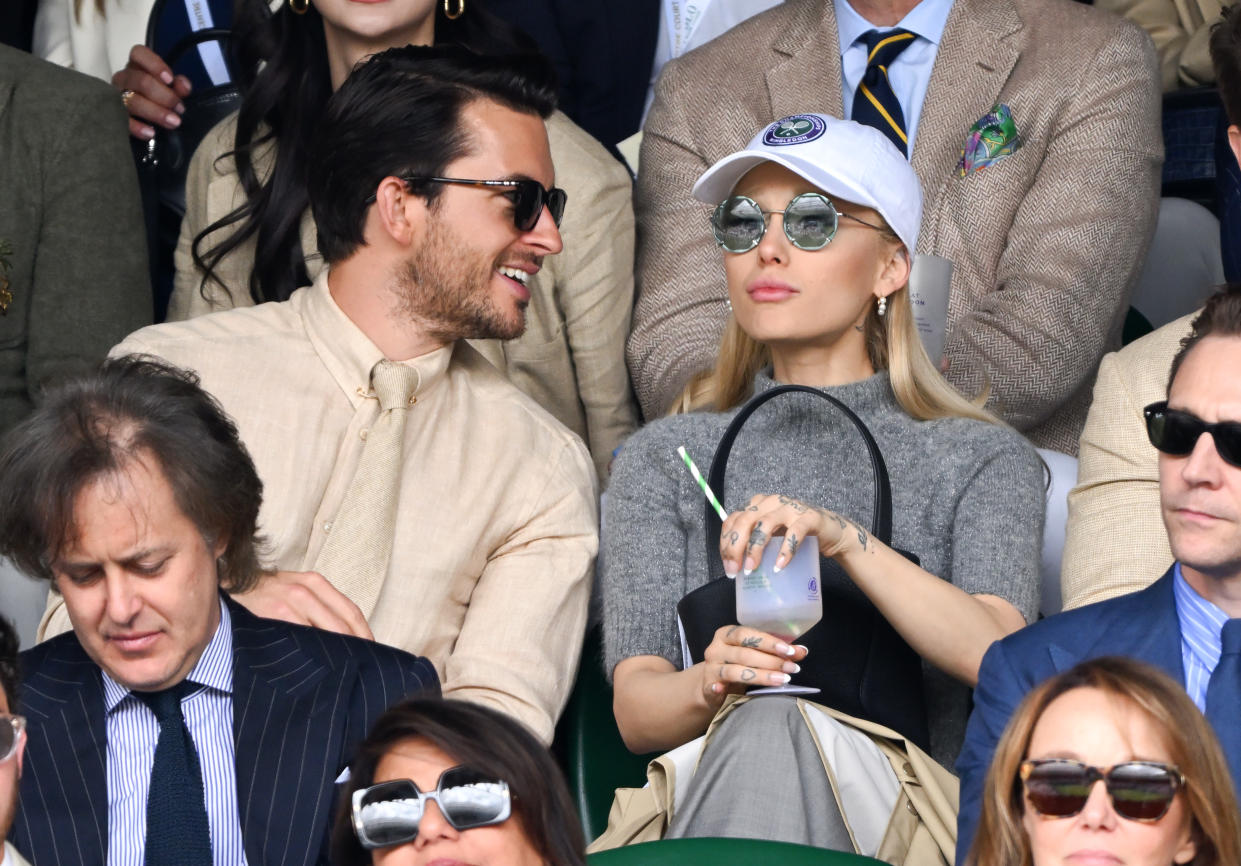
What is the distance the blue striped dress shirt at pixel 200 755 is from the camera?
2834 millimetres

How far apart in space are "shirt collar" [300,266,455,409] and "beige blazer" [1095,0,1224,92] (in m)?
2.24

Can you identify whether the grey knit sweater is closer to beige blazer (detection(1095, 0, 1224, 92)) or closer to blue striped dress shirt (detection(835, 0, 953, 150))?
blue striped dress shirt (detection(835, 0, 953, 150))

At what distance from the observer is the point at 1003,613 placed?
334cm

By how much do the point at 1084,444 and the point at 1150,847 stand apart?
1.40 meters

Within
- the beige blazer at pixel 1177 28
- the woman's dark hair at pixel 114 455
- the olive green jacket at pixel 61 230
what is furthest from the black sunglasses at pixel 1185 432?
the beige blazer at pixel 1177 28

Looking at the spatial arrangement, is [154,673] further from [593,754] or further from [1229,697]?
[1229,697]

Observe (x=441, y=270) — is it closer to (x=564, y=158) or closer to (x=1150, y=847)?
(x=564, y=158)

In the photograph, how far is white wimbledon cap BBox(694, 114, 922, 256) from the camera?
3.62m

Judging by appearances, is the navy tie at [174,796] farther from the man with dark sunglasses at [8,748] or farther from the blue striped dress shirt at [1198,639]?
the blue striped dress shirt at [1198,639]

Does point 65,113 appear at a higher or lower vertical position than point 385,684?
higher

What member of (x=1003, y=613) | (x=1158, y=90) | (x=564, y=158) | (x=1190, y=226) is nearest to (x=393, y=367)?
(x=564, y=158)

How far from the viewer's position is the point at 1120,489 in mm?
3467

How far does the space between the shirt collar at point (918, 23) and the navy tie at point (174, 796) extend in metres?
2.36

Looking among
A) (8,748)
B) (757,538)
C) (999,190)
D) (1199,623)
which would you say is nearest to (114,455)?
(8,748)
